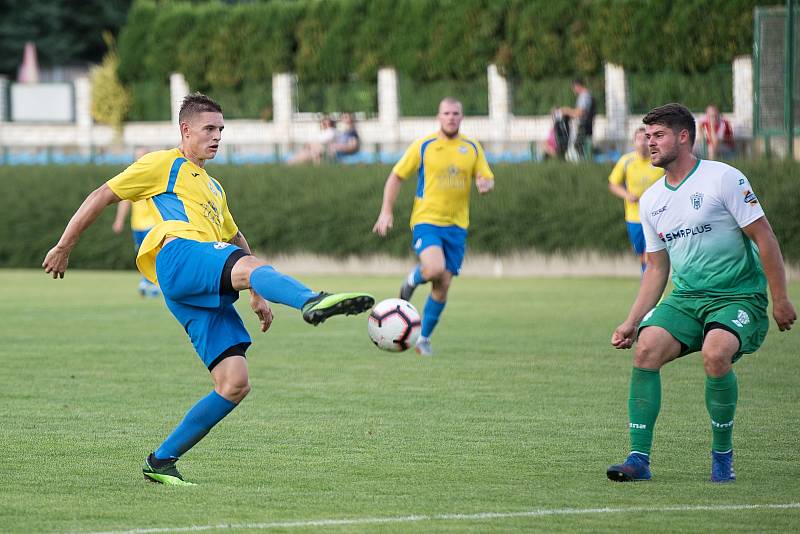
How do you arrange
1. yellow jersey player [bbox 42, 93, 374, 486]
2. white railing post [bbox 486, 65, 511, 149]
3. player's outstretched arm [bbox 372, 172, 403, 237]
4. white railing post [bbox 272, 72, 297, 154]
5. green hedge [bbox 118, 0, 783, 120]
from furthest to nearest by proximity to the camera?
white railing post [bbox 272, 72, 297, 154]
white railing post [bbox 486, 65, 511, 149]
green hedge [bbox 118, 0, 783, 120]
player's outstretched arm [bbox 372, 172, 403, 237]
yellow jersey player [bbox 42, 93, 374, 486]

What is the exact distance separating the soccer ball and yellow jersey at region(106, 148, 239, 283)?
919 mm

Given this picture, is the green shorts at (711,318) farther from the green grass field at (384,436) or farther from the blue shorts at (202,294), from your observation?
the blue shorts at (202,294)

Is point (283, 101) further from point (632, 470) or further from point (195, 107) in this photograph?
point (632, 470)

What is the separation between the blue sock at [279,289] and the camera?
662 centimetres

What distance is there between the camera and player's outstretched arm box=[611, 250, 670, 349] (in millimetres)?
7562

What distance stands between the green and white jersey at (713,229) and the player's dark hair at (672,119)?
0.23 m

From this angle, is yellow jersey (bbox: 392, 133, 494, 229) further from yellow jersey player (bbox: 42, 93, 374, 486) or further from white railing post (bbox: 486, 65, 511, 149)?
white railing post (bbox: 486, 65, 511, 149)

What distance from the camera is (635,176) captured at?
17.8 metres

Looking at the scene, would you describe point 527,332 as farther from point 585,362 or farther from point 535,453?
point 535,453

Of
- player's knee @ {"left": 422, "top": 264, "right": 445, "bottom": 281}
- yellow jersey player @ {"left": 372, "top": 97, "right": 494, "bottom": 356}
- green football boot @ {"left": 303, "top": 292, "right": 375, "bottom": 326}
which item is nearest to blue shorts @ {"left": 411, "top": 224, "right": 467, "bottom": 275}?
yellow jersey player @ {"left": 372, "top": 97, "right": 494, "bottom": 356}

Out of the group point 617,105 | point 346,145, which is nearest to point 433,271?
point 346,145

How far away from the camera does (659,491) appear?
7188 mm

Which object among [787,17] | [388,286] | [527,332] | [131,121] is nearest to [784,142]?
[787,17]

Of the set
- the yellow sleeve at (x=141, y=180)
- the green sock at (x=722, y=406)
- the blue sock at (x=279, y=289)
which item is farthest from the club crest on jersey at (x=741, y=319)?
the yellow sleeve at (x=141, y=180)
